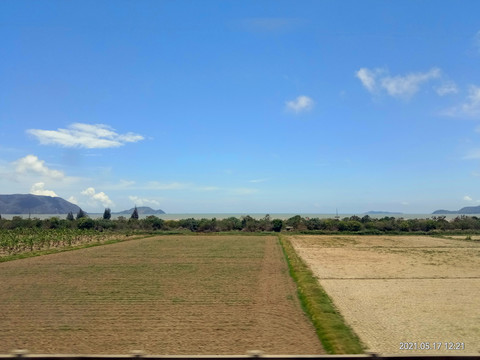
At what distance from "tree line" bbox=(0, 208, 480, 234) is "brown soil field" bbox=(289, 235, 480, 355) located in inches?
1909

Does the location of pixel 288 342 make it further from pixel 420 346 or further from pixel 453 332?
pixel 453 332

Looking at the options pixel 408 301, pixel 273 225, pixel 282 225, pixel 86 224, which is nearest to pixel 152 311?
pixel 408 301

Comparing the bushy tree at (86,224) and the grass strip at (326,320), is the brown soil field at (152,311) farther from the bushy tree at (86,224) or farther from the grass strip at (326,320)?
the bushy tree at (86,224)

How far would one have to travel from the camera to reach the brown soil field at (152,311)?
9.17m

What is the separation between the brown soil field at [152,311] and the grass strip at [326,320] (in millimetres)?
322

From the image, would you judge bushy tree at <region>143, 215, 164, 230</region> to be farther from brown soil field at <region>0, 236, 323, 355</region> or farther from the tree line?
brown soil field at <region>0, 236, 323, 355</region>

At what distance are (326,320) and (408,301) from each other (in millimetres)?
4757

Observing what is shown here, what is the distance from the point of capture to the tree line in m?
74.2

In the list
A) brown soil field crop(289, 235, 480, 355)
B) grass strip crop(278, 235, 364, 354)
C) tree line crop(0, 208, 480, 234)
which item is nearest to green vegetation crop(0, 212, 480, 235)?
tree line crop(0, 208, 480, 234)

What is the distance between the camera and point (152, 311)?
12664 mm

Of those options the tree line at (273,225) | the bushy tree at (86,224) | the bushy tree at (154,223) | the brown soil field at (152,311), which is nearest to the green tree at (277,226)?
the tree line at (273,225)

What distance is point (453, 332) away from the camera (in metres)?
10.0

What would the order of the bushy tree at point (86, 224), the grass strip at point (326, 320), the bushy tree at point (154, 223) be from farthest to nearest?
the bushy tree at point (154, 223) → the bushy tree at point (86, 224) → the grass strip at point (326, 320)

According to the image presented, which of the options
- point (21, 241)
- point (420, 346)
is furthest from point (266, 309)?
point (21, 241)
